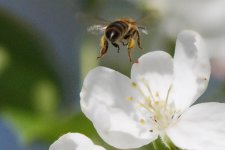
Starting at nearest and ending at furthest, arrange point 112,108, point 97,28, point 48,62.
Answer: point 112,108 → point 97,28 → point 48,62

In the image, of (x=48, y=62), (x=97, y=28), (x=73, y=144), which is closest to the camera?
(x=73, y=144)

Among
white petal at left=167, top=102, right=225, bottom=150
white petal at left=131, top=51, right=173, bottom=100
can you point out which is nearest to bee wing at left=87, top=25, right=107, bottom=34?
white petal at left=131, top=51, right=173, bottom=100

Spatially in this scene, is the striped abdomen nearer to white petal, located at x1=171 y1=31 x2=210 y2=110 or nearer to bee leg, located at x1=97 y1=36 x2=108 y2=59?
bee leg, located at x1=97 y1=36 x2=108 y2=59

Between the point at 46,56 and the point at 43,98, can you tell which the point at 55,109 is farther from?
the point at 46,56

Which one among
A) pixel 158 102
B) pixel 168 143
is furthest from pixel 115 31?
pixel 168 143

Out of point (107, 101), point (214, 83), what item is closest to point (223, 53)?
point (214, 83)

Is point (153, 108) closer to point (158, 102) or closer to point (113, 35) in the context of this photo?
point (158, 102)
